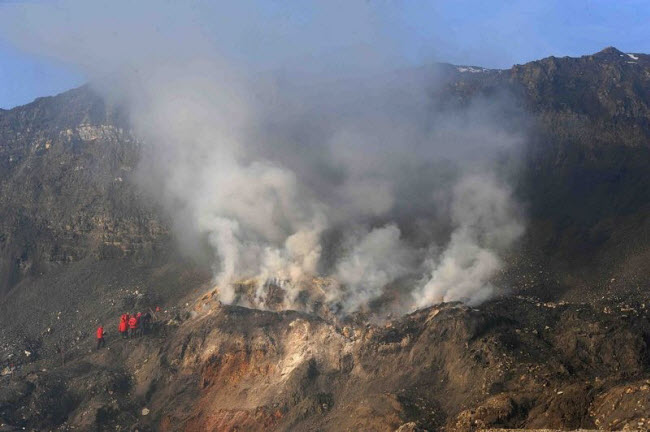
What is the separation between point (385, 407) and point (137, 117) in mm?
47427

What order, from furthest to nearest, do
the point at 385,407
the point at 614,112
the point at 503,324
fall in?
the point at 614,112 → the point at 503,324 → the point at 385,407

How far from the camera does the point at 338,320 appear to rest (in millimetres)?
35625

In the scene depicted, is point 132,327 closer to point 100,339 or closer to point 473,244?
point 100,339

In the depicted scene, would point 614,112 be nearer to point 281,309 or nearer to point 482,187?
point 482,187

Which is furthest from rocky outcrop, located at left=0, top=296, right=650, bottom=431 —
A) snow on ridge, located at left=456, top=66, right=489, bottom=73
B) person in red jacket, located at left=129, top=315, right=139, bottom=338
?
snow on ridge, located at left=456, top=66, right=489, bottom=73

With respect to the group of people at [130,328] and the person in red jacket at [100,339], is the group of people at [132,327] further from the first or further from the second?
the person in red jacket at [100,339]

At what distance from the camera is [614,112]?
5788 cm

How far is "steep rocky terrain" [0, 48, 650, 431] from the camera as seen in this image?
26.0 m

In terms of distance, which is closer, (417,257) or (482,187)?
(417,257)

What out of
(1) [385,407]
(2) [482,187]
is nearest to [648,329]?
(1) [385,407]

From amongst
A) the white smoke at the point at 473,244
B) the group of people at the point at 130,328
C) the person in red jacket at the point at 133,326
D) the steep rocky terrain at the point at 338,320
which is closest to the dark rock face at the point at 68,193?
the steep rocky terrain at the point at 338,320

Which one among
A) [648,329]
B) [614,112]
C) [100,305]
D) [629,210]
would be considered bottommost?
[100,305]

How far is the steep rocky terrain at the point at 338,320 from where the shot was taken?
26000mm

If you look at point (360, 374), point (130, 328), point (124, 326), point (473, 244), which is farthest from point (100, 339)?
point (473, 244)
